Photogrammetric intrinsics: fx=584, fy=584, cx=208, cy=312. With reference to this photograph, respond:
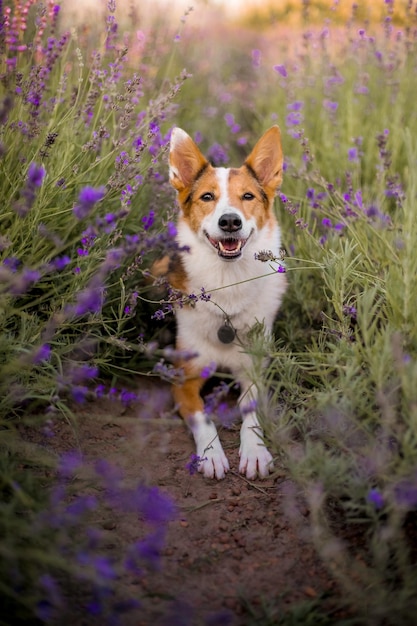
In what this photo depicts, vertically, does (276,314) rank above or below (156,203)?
below

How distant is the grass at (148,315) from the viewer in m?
1.87

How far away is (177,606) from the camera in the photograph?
72.5 inches

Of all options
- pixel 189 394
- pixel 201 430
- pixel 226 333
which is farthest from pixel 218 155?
pixel 201 430

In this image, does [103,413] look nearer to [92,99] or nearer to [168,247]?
[168,247]

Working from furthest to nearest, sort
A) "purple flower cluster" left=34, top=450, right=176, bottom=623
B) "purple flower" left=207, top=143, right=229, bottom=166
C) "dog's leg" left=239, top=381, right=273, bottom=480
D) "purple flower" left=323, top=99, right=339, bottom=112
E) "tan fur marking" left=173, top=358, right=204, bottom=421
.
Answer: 1. "purple flower" left=207, top=143, right=229, bottom=166
2. "purple flower" left=323, top=99, right=339, bottom=112
3. "tan fur marking" left=173, top=358, right=204, bottom=421
4. "dog's leg" left=239, top=381, right=273, bottom=480
5. "purple flower cluster" left=34, top=450, right=176, bottom=623

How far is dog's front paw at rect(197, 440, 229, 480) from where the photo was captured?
2729 millimetres

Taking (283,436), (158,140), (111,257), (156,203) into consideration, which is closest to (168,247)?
(111,257)

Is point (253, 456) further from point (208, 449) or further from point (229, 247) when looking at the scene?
point (229, 247)

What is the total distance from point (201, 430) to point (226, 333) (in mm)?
563

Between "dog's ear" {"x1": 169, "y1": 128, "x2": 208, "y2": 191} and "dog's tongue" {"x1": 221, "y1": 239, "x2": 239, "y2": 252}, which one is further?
"dog's ear" {"x1": 169, "y1": 128, "x2": 208, "y2": 191}

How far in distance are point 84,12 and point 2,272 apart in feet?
12.0

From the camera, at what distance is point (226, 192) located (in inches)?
129

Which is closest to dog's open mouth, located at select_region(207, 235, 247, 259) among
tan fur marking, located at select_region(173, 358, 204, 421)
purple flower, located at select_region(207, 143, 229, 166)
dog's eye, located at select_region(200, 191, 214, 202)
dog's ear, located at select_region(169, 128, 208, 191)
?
dog's eye, located at select_region(200, 191, 214, 202)

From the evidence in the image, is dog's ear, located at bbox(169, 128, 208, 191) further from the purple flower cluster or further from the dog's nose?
the purple flower cluster
